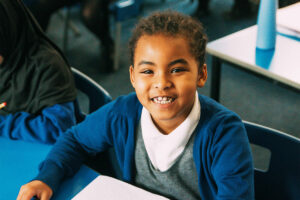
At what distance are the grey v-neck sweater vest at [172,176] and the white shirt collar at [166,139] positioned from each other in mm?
16

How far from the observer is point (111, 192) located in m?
0.91

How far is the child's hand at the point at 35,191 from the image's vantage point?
92 cm

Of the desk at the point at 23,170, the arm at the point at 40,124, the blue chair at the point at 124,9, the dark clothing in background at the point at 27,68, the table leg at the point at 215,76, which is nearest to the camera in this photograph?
the desk at the point at 23,170

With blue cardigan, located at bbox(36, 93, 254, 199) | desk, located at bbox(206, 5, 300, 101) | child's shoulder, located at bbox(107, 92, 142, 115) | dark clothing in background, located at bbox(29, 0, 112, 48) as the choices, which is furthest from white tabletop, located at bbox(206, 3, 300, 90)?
dark clothing in background, located at bbox(29, 0, 112, 48)

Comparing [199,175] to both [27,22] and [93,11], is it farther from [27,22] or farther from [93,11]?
[93,11]

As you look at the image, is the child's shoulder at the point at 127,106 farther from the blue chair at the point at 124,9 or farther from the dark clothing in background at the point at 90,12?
the dark clothing in background at the point at 90,12

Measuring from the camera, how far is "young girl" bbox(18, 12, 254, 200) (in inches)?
34.9

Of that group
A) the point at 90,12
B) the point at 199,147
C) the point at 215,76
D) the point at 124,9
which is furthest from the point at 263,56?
the point at 90,12

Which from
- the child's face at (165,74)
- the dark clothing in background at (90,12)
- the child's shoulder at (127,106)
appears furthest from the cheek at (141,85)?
the dark clothing in background at (90,12)

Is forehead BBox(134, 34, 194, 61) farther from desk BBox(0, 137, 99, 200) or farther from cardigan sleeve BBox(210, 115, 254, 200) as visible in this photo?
desk BBox(0, 137, 99, 200)

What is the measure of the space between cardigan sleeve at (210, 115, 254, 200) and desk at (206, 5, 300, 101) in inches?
18.9

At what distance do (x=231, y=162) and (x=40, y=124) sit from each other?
597mm

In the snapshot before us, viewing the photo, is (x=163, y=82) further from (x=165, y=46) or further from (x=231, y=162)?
(x=231, y=162)

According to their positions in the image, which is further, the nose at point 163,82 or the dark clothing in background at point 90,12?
the dark clothing in background at point 90,12
